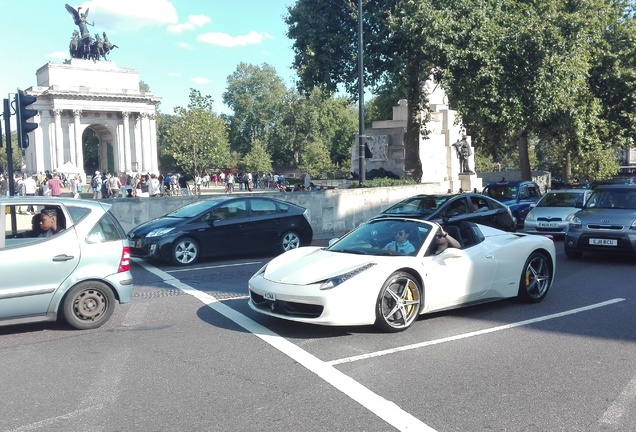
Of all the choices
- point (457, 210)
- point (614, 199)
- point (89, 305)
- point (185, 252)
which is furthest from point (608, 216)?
point (89, 305)

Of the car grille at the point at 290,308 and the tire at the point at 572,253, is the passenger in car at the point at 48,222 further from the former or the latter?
the tire at the point at 572,253

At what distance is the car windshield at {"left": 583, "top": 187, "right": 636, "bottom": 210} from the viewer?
13.1 meters

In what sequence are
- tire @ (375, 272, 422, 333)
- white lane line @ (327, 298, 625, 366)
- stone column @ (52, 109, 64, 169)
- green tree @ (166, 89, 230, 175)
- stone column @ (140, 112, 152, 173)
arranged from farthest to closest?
1. stone column @ (140, 112, 152, 173)
2. stone column @ (52, 109, 64, 169)
3. green tree @ (166, 89, 230, 175)
4. tire @ (375, 272, 422, 333)
5. white lane line @ (327, 298, 625, 366)

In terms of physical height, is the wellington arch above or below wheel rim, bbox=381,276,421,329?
above

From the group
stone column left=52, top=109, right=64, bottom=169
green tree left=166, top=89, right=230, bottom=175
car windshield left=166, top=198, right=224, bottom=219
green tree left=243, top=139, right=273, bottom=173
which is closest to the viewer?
car windshield left=166, top=198, right=224, bottom=219

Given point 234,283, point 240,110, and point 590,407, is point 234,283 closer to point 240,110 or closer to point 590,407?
point 590,407

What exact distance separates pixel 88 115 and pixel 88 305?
70.1 m

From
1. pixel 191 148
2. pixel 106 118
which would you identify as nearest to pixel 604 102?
pixel 191 148

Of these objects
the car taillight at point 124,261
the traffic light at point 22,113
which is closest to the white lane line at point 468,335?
the car taillight at point 124,261

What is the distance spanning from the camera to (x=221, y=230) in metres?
13.6

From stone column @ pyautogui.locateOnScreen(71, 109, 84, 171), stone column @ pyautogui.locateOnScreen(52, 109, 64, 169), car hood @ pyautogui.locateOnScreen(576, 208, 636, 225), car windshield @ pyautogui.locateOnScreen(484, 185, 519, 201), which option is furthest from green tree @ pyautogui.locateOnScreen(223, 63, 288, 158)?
car hood @ pyautogui.locateOnScreen(576, 208, 636, 225)

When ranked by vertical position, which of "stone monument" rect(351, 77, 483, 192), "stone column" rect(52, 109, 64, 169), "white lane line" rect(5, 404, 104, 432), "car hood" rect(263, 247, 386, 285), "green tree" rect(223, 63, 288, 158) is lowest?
"white lane line" rect(5, 404, 104, 432)

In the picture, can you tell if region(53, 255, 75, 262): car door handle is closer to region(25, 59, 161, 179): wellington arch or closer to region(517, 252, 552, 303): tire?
region(517, 252, 552, 303): tire

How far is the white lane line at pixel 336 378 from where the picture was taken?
4.58 meters
